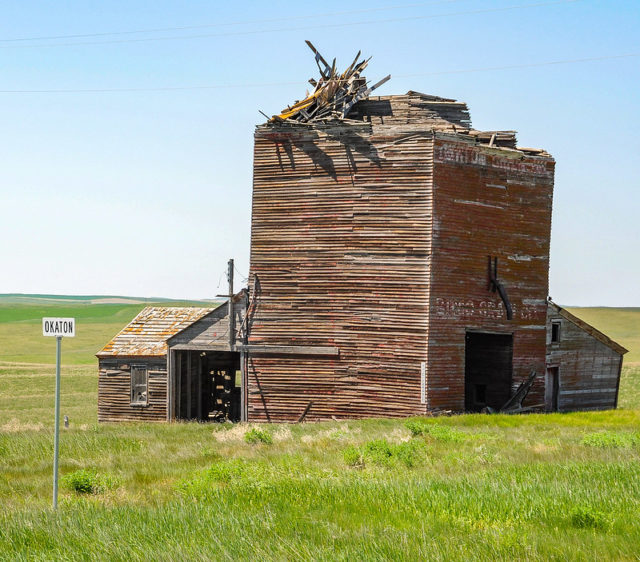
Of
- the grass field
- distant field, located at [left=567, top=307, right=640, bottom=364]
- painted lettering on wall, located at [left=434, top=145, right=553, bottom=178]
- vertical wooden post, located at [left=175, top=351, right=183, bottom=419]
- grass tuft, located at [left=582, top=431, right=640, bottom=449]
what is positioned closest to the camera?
the grass field

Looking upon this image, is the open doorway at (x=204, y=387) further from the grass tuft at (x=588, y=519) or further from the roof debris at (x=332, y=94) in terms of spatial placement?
the grass tuft at (x=588, y=519)

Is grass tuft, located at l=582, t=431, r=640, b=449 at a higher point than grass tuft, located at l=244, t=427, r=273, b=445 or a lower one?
higher

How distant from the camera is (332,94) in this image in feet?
104

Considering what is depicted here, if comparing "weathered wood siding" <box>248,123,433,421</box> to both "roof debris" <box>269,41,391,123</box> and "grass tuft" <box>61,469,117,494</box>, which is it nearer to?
"roof debris" <box>269,41,391,123</box>

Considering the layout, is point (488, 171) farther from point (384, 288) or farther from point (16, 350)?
point (16, 350)

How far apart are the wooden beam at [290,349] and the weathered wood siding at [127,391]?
5138mm

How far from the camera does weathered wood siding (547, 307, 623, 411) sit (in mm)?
34062

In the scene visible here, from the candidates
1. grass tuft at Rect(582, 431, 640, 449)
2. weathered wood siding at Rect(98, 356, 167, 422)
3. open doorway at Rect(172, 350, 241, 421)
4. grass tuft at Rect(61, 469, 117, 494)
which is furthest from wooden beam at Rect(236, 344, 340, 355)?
grass tuft at Rect(61, 469, 117, 494)

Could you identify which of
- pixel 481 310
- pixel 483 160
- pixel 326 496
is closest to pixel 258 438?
pixel 326 496

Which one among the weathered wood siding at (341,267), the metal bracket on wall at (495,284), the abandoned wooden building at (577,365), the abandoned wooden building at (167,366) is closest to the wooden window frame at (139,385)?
the abandoned wooden building at (167,366)

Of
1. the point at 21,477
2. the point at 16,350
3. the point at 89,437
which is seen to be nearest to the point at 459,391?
the point at 89,437

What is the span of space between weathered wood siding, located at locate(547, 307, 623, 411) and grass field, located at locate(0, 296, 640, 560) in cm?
1083

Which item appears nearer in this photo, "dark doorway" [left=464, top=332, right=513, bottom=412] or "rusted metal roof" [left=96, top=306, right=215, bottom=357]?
"dark doorway" [left=464, top=332, right=513, bottom=412]

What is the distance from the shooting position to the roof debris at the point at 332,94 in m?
31.5
